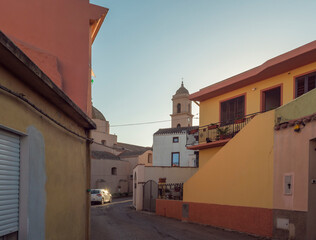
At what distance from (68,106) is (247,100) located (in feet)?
39.1

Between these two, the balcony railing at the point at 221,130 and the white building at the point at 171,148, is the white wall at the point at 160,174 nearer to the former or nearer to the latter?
the balcony railing at the point at 221,130

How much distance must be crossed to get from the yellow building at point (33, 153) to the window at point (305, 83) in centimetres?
1025

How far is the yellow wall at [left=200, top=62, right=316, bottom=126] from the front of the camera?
13414mm

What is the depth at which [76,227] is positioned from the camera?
7.09 metres

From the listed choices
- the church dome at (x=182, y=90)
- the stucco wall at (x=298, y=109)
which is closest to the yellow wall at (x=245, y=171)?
the stucco wall at (x=298, y=109)

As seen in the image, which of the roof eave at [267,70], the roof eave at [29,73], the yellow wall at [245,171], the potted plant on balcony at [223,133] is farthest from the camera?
the potted plant on balcony at [223,133]

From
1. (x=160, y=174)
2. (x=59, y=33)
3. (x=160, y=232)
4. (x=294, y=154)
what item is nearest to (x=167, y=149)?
(x=160, y=174)

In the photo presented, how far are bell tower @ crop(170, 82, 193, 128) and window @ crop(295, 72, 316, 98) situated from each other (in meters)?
35.2

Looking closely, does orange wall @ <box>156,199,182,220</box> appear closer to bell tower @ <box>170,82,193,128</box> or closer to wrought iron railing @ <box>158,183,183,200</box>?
wrought iron railing @ <box>158,183,183,200</box>

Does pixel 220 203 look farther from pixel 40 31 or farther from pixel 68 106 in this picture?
pixel 40 31

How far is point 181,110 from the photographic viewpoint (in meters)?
49.5

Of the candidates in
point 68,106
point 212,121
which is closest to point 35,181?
point 68,106

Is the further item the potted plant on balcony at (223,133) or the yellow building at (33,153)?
the potted plant on balcony at (223,133)

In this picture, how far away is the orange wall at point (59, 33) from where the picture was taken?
991cm
